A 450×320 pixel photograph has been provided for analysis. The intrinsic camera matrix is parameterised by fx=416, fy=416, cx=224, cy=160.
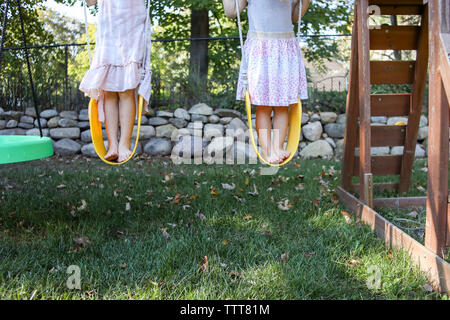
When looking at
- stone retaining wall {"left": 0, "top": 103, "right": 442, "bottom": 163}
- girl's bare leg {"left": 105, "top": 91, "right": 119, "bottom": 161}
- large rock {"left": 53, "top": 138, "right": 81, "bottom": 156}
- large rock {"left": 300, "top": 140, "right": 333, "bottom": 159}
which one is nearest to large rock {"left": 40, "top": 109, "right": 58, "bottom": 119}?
stone retaining wall {"left": 0, "top": 103, "right": 442, "bottom": 163}

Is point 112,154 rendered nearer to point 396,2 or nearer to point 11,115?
point 396,2

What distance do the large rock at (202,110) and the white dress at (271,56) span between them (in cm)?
388

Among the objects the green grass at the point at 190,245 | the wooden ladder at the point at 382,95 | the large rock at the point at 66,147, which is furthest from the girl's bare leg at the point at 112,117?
the large rock at the point at 66,147

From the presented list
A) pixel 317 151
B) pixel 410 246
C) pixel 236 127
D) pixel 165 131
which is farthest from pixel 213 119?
pixel 410 246

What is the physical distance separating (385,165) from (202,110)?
12.0 feet

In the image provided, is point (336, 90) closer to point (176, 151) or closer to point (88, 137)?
point (176, 151)

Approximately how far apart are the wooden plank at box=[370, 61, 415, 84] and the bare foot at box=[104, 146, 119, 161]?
7.04 feet

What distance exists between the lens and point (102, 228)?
2869mm

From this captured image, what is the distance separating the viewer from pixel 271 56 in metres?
2.94

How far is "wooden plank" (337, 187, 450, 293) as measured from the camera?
2.07 m

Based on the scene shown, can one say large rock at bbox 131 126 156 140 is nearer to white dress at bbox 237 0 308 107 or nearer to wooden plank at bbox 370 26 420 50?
white dress at bbox 237 0 308 107

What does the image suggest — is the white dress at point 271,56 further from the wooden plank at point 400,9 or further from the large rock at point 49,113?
the large rock at point 49,113
